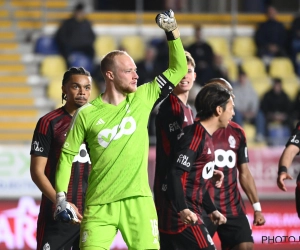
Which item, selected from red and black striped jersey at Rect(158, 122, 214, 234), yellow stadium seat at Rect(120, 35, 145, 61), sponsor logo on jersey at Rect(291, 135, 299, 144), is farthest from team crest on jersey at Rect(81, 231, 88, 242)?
yellow stadium seat at Rect(120, 35, 145, 61)

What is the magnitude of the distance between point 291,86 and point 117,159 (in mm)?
11475

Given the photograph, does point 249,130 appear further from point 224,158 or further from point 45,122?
point 45,122

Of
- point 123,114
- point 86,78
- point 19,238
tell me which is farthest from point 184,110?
point 19,238

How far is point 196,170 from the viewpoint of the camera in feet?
23.9

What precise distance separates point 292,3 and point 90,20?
5.07 metres

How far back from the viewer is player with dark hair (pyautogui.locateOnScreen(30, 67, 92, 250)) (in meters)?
7.51

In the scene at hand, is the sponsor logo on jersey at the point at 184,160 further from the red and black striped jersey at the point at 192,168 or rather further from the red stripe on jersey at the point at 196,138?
the red stripe on jersey at the point at 196,138

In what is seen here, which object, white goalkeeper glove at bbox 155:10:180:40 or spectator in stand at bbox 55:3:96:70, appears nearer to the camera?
white goalkeeper glove at bbox 155:10:180:40

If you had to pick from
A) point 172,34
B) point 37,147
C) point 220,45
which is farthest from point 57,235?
point 220,45

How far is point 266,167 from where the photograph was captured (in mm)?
12383

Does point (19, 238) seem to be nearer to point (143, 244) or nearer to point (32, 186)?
point (32, 186)

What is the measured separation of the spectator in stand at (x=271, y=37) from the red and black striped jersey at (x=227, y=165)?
33.1 feet

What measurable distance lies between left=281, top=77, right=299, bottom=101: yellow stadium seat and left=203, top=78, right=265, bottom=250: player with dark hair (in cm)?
894

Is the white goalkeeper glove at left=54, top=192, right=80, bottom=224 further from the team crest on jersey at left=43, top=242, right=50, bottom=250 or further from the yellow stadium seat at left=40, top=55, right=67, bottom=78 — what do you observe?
the yellow stadium seat at left=40, top=55, right=67, bottom=78
